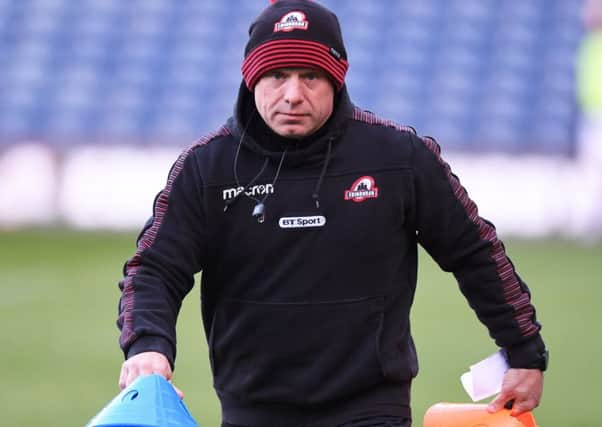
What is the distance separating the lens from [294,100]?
356 centimetres

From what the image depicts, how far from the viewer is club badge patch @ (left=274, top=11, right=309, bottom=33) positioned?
363cm

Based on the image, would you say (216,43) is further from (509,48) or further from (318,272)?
(318,272)

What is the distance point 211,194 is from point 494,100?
43.4ft

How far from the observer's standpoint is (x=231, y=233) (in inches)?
145

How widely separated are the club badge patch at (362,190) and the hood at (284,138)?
127 mm

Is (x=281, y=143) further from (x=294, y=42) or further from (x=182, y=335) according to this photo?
(x=182, y=335)

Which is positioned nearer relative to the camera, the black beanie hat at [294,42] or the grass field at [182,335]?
the black beanie hat at [294,42]

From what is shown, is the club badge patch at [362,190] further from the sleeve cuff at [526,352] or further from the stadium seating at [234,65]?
the stadium seating at [234,65]

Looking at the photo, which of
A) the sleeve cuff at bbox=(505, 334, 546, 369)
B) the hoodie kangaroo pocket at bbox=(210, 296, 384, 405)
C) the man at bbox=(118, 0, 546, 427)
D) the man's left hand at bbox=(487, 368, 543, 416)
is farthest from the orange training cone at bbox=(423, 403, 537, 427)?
the hoodie kangaroo pocket at bbox=(210, 296, 384, 405)

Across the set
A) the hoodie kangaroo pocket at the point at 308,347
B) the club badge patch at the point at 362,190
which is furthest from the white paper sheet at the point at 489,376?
the club badge patch at the point at 362,190

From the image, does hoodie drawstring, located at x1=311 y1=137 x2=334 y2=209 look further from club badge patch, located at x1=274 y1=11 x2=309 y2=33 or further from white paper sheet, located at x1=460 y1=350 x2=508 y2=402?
white paper sheet, located at x1=460 y1=350 x2=508 y2=402

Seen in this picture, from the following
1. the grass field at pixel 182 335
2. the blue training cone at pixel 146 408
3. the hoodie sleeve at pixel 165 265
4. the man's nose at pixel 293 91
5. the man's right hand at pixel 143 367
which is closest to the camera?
the blue training cone at pixel 146 408

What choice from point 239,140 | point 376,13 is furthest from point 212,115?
point 239,140

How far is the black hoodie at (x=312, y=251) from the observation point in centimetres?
366
